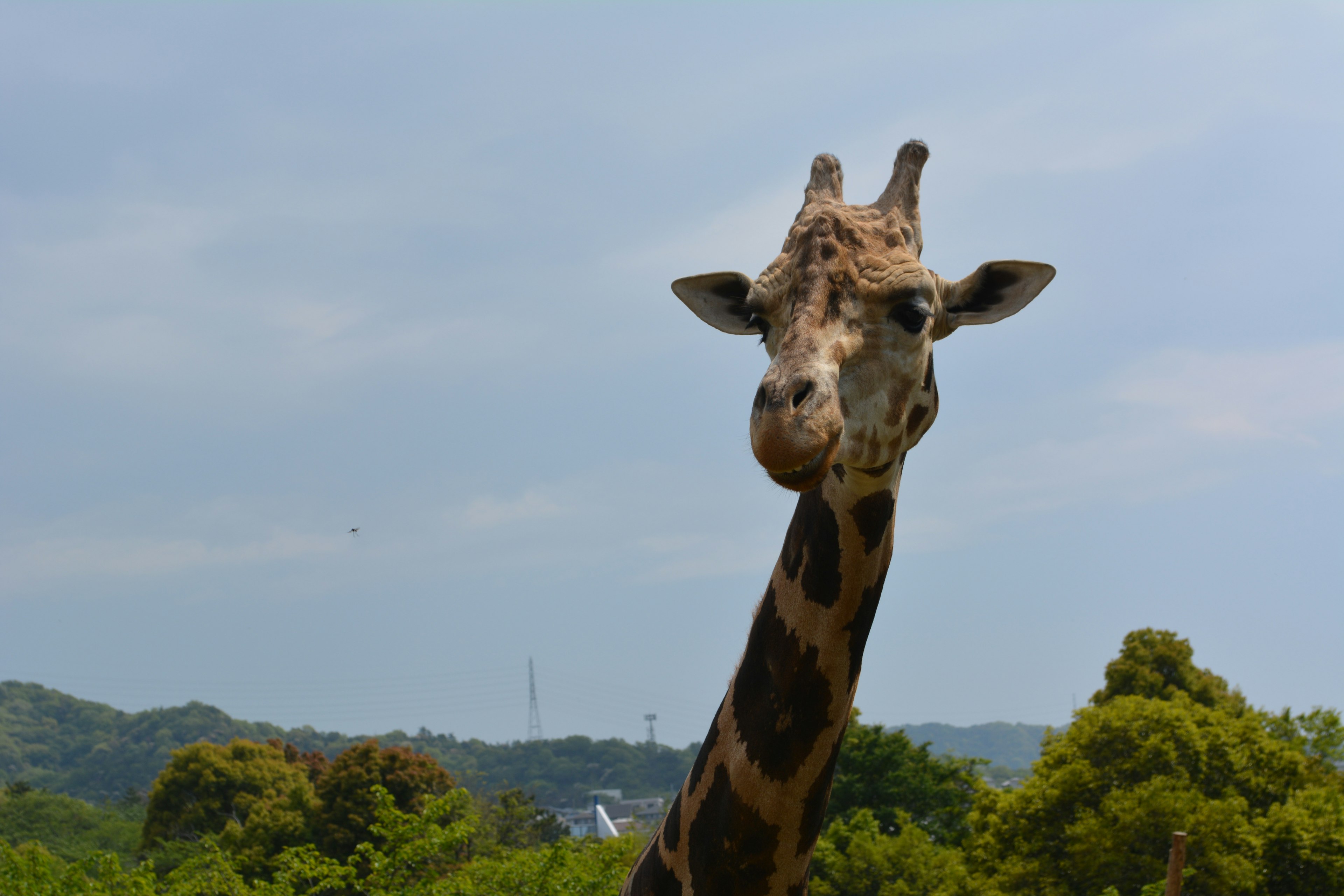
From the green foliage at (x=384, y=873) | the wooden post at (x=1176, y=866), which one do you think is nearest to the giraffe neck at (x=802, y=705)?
the wooden post at (x=1176, y=866)

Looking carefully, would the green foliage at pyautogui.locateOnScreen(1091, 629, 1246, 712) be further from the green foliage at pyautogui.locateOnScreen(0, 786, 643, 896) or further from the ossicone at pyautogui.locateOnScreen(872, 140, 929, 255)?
the ossicone at pyautogui.locateOnScreen(872, 140, 929, 255)

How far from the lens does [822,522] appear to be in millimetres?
4129

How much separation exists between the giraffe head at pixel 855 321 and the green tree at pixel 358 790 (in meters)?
45.1

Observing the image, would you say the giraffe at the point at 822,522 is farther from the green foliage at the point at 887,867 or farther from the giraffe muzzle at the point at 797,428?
the green foliage at the point at 887,867

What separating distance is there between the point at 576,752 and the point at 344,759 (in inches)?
5469

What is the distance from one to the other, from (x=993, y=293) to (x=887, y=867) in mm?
25428

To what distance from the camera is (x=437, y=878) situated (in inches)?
632

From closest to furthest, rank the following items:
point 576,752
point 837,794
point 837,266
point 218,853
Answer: point 837,266, point 218,853, point 837,794, point 576,752

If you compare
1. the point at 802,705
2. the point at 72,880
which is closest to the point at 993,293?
the point at 802,705

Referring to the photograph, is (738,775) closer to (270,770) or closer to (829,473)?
(829,473)

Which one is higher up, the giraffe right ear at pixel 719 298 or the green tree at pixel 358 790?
the giraffe right ear at pixel 719 298

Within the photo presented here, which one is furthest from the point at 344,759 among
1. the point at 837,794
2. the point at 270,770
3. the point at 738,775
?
the point at 738,775

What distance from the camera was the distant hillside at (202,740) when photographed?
482 feet

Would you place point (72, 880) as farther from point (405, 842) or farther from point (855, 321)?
point (855, 321)
